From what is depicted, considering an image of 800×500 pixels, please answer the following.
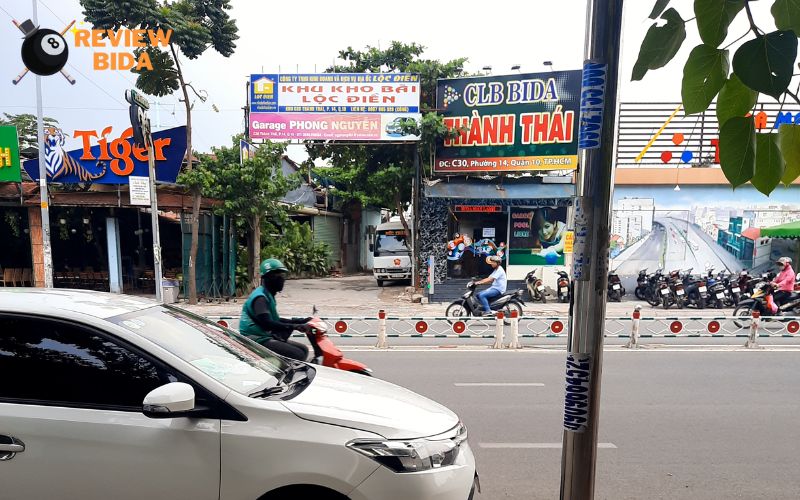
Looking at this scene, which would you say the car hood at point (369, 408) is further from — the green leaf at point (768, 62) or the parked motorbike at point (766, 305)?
the parked motorbike at point (766, 305)

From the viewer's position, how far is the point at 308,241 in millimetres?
24469

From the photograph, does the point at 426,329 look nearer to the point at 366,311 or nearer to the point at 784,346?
the point at 366,311

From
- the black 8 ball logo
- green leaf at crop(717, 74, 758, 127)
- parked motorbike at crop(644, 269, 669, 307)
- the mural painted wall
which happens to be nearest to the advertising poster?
the mural painted wall

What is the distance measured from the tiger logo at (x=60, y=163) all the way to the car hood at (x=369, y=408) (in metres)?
15.7

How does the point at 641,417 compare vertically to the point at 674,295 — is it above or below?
above

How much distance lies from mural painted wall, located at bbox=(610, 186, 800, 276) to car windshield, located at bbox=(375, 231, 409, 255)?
7651mm

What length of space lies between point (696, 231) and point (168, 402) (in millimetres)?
18126

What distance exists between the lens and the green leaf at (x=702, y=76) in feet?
4.38

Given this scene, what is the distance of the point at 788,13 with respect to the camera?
1.25 metres

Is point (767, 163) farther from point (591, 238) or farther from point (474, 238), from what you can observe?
point (474, 238)

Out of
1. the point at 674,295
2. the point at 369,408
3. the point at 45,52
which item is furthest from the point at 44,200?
the point at 674,295

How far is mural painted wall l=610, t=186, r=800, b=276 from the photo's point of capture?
55.7ft

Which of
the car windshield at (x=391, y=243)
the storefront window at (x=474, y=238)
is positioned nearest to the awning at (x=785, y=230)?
the storefront window at (x=474, y=238)

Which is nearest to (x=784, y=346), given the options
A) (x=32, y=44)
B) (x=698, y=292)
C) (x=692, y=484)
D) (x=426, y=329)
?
(x=698, y=292)
